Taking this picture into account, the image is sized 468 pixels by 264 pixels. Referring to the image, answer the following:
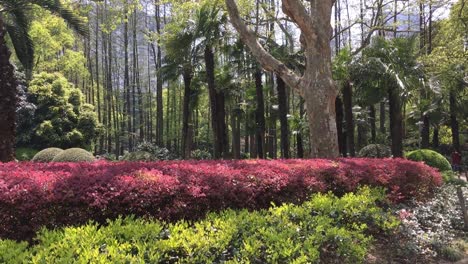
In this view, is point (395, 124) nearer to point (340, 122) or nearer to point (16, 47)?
point (340, 122)

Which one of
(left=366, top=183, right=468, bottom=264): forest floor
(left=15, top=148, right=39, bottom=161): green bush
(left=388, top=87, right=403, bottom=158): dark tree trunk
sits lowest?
(left=366, top=183, right=468, bottom=264): forest floor

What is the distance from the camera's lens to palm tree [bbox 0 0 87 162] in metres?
9.22

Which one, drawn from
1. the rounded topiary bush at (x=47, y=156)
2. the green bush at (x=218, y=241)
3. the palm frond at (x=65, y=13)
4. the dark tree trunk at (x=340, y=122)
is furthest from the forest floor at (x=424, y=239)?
the rounded topiary bush at (x=47, y=156)

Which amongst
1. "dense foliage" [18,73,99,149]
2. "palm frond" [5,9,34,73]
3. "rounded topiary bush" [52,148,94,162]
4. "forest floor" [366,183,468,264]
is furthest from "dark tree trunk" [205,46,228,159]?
"forest floor" [366,183,468,264]

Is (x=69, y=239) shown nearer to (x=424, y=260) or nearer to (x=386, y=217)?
(x=386, y=217)

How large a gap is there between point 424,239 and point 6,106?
29.4 feet

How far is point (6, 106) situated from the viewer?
365 inches

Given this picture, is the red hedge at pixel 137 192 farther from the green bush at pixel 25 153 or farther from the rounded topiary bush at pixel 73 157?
the green bush at pixel 25 153

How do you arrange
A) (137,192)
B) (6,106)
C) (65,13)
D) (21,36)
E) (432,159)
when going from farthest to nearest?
(21,36) → (432,159) → (65,13) → (6,106) → (137,192)

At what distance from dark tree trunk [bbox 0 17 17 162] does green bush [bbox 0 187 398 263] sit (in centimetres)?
672

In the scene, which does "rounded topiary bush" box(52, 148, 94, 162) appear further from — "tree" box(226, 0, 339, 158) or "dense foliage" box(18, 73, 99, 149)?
"dense foliage" box(18, 73, 99, 149)

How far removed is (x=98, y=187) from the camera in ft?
13.0

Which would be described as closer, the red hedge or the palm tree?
the red hedge

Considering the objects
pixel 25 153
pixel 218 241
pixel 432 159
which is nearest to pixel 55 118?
pixel 25 153
